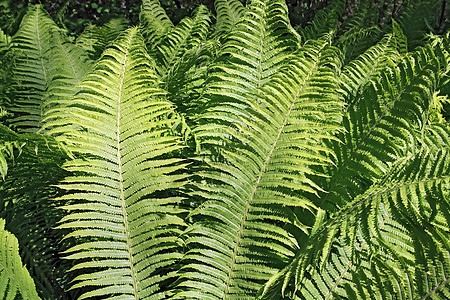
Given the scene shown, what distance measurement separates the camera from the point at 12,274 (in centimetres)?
133

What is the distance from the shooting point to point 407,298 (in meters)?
1.20

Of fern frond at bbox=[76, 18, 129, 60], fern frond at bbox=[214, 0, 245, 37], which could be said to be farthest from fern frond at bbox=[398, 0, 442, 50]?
fern frond at bbox=[76, 18, 129, 60]

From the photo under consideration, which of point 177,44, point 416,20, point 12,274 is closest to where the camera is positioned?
point 12,274

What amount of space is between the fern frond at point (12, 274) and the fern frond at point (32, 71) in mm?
956

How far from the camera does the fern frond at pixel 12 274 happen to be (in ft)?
4.25

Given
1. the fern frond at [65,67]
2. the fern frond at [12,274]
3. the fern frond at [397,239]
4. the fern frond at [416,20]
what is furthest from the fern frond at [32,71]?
the fern frond at [416,20]

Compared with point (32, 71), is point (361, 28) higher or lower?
higher

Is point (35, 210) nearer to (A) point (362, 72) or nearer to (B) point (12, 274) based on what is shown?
(B) point (12, 274)

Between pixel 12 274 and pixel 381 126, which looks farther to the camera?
pixel 381 126

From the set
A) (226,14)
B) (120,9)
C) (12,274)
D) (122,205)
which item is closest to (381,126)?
(122,205)

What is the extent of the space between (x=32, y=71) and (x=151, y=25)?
1.02m

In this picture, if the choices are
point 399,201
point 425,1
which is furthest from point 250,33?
point 425,1

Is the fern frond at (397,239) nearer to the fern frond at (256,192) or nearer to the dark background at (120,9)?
the fern frond at (256,192)

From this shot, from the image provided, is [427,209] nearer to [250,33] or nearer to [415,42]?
[250,33]
